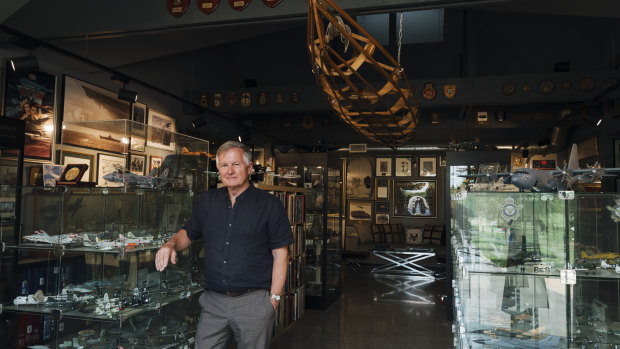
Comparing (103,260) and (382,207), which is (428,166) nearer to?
(382,207)

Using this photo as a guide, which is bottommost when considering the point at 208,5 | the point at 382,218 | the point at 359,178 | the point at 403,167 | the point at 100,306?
the point at 100,306

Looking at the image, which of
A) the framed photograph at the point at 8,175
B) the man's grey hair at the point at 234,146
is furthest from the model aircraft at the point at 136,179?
the framed photograph at the point at 8,175

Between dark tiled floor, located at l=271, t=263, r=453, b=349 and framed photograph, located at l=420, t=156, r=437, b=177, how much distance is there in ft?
19.1

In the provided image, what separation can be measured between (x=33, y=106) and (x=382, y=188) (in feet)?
35.6

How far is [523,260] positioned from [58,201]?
10.2 ft

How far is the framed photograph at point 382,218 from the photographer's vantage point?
1436 cm

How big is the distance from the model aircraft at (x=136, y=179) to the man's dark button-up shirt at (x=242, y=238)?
756 mm

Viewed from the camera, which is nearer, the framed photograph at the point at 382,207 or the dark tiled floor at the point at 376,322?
the dark tiled floor at the point at 376,322

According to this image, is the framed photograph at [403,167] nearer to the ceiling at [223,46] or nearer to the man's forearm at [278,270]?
the ceiling at [223,46]

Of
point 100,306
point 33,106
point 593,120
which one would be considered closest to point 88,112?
point 33,106

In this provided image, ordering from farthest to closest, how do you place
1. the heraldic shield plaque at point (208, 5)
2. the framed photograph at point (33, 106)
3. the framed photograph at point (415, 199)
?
the framed photograph at point (415, 199), the framed photograph at point (33, 106), the heraldic shield plaque at point (208, 5)

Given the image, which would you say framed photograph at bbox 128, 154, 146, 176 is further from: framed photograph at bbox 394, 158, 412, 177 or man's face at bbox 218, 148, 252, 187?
framed photograph at bbox 394, 158, 412, 177

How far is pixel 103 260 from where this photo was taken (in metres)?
2.87

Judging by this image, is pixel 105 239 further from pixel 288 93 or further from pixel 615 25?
pixel 615 25
